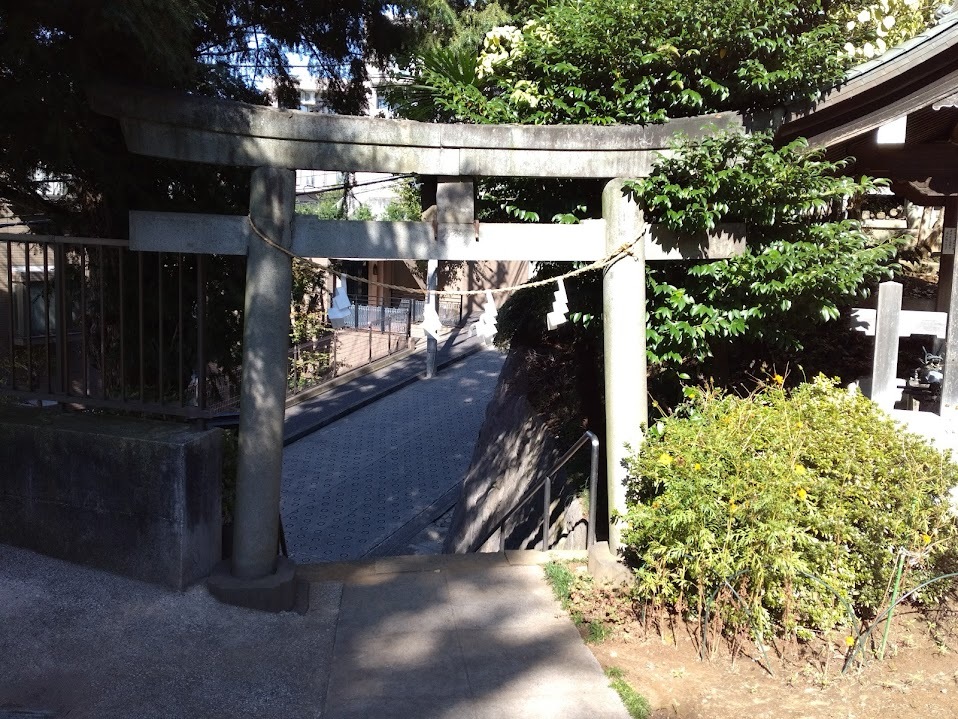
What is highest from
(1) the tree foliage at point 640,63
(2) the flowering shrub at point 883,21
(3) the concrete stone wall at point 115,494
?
(2) the flowering shrub at point 883,21

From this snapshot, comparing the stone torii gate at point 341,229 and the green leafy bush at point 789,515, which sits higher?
the stone torii gate at point 341,229

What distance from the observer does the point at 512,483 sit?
10.1 metres

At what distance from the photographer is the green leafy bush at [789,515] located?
432cm

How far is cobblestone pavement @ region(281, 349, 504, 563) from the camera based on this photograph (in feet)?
39.6

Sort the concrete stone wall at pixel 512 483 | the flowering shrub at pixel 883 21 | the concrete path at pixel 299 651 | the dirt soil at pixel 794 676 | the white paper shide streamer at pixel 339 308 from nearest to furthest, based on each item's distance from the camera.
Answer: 1. the dirt soil at pixel 794 676
2. the concrete path at pixel 299 651
3. the white paper shide streamer at pixel 339 308
4. the flowering shrub at pixel 883 21
5. the concrete stone wall at pixel 512 483

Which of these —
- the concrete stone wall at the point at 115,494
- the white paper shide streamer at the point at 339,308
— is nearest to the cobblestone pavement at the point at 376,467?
the concrete stone wall at the point at 115,494

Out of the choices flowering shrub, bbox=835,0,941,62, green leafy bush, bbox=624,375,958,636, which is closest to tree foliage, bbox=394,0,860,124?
flowering shrub, bbox=835,0,941,62

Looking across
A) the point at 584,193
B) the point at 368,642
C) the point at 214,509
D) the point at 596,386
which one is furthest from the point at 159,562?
the point at 596,386

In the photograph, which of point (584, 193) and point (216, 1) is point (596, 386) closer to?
point (584, 193)

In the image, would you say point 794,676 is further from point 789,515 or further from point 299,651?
point 299,651

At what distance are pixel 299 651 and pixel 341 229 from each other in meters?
2.58

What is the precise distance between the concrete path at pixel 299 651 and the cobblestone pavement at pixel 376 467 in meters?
5.88

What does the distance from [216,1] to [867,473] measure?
229 inches

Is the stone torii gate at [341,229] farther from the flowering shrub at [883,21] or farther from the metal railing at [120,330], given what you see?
the flowering shrub at [883,21]
